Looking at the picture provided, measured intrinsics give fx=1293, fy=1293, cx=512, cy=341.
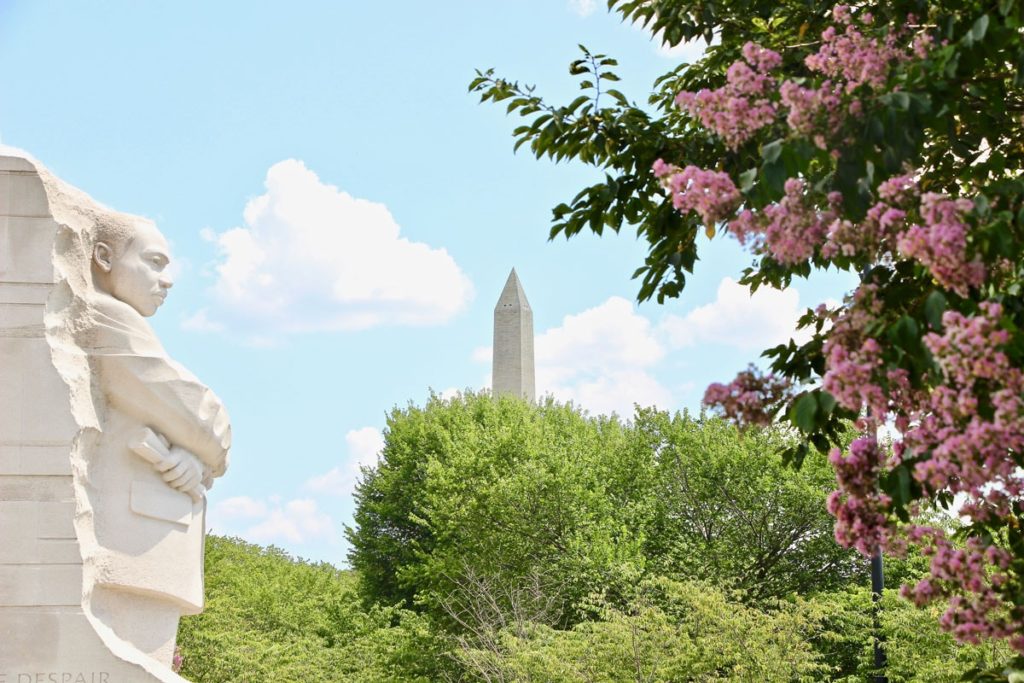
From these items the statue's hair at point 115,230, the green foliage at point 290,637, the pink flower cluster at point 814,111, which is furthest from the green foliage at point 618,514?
the pink flower cluster at point 814,111

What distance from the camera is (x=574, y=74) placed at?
25.6ft

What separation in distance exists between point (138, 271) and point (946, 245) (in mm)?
6996

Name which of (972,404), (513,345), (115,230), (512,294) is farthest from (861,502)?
(512,294)

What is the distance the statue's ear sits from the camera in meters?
10.3

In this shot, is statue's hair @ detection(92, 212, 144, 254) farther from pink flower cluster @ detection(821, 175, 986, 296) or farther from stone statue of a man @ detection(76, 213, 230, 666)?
pink flower cluster @ detection(821, 175, 986, 296)

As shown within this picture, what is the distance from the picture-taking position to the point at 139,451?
33.3 feet

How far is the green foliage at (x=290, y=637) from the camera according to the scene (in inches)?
1347

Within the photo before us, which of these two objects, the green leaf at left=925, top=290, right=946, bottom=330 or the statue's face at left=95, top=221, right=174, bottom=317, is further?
the statue's face at left=95, top=221, right=174, bottom=317

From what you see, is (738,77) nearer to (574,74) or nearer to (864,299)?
(864,299)

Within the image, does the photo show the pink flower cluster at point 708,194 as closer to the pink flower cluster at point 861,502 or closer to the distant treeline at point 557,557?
the pink flower cluster at point 861,502

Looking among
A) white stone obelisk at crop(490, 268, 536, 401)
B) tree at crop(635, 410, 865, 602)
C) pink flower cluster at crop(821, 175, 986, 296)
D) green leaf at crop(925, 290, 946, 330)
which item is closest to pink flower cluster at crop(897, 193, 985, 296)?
pink flower cluster at crop(821, 175, 986, 296)

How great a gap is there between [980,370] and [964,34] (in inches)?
87.3

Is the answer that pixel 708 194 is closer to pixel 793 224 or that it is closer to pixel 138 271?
pixel 793 224

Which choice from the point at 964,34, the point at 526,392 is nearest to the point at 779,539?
the point at 526,392
